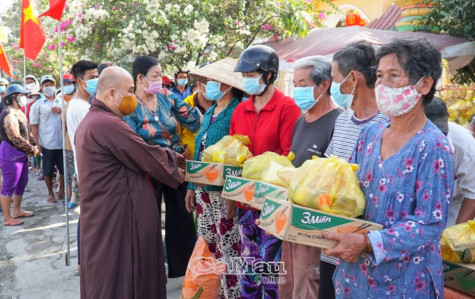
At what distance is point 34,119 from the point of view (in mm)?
8461

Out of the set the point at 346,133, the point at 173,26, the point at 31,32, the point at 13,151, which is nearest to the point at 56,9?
the point at 31,32

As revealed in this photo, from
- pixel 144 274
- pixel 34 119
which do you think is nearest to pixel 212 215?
pixel 144 274

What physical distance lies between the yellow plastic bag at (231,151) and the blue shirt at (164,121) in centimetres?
83

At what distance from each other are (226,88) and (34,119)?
227 inches

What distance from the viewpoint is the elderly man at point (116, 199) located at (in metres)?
3.20

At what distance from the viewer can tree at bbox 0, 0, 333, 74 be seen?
7.21m

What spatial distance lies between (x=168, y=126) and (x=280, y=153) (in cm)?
123

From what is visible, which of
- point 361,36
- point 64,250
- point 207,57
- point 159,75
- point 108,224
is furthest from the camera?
point 361,36

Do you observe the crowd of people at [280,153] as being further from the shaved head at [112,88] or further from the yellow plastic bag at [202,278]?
the yellow plastic bag at [202,278]

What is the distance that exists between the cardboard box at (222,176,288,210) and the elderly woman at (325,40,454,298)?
0.55 m

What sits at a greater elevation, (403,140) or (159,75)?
(159,75)

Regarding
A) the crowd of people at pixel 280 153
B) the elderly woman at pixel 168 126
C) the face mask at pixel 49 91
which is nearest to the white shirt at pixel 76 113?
the crowd of people at pixel 280 153

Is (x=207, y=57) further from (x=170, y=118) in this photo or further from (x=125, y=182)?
(x=125, y=182)

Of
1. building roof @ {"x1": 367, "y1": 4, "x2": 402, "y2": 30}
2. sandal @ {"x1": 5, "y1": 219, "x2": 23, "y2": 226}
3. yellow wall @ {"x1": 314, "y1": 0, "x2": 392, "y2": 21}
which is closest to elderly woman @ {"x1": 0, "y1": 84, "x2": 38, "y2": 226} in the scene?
sandal @ {"x1": 5, "y1": 219, "x2": 23, "y2": 226}
